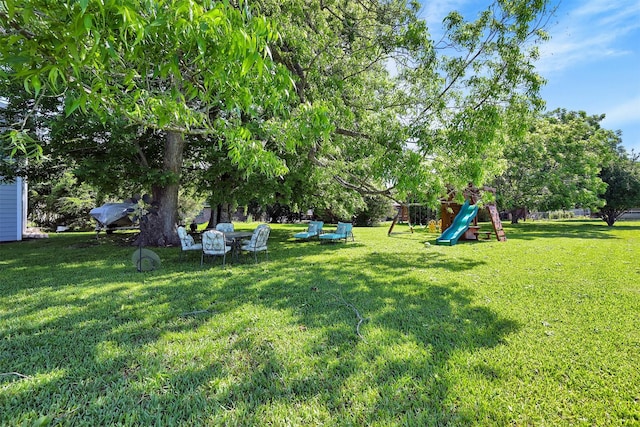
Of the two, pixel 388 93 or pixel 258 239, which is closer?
pixel 258 239

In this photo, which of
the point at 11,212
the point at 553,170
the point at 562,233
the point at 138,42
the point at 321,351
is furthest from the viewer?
the point at 553,170

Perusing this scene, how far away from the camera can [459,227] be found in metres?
12.7

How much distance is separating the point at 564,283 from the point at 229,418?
6.13 metres

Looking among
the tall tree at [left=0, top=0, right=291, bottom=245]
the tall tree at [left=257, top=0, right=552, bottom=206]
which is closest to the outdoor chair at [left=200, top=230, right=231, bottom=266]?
the tall tree at [left=257, top=0, right=552, bottom=206]

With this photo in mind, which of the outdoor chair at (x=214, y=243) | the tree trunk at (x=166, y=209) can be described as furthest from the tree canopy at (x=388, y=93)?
the outdoor chair at (x=214, y=243)

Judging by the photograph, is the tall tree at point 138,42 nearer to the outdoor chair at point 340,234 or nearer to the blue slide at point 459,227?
the outdoor chair at point 340,234

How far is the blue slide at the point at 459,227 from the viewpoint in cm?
1203

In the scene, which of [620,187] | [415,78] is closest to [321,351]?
[415,78]

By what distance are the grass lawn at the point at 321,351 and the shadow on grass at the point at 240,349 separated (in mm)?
14

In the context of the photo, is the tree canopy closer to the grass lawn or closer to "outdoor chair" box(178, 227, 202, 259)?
the grass lawn

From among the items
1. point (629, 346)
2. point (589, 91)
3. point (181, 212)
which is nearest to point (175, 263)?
point (629, 346)

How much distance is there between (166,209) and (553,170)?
20.6 m

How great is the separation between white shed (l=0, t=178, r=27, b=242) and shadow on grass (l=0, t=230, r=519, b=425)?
37.5 feet

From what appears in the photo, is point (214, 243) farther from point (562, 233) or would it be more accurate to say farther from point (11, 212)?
point (562, 233)
